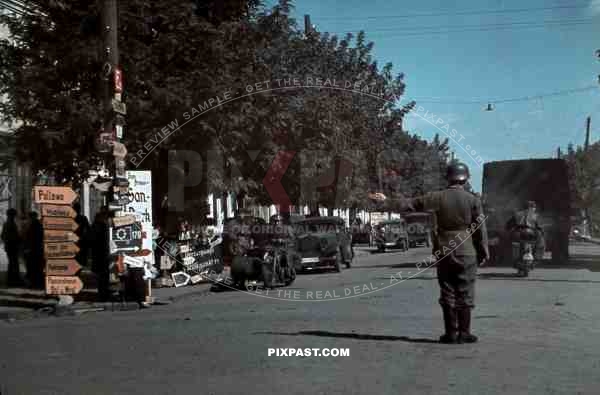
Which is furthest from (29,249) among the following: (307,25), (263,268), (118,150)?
(307,25)

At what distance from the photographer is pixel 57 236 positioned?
1492 cm

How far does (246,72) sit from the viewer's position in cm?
1914

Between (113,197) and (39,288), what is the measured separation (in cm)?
493

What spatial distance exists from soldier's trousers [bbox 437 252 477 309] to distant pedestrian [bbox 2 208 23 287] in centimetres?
1341

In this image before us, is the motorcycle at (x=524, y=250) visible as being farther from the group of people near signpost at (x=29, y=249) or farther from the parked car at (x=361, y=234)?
the parked car at (x=361, y=234)

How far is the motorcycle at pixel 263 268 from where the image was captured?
18.0 meters

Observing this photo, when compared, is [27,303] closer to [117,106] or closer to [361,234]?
[117,106]

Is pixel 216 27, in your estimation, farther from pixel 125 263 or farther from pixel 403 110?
pixel 403 110

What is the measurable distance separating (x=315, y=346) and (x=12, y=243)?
12965 millimetres

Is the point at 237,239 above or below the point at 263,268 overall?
above

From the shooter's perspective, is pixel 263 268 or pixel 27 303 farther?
pixel 263 268

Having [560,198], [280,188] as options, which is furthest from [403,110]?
[560,198]

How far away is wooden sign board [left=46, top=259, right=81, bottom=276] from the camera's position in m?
14.9

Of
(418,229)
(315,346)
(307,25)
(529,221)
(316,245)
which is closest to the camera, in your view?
(315,346)
